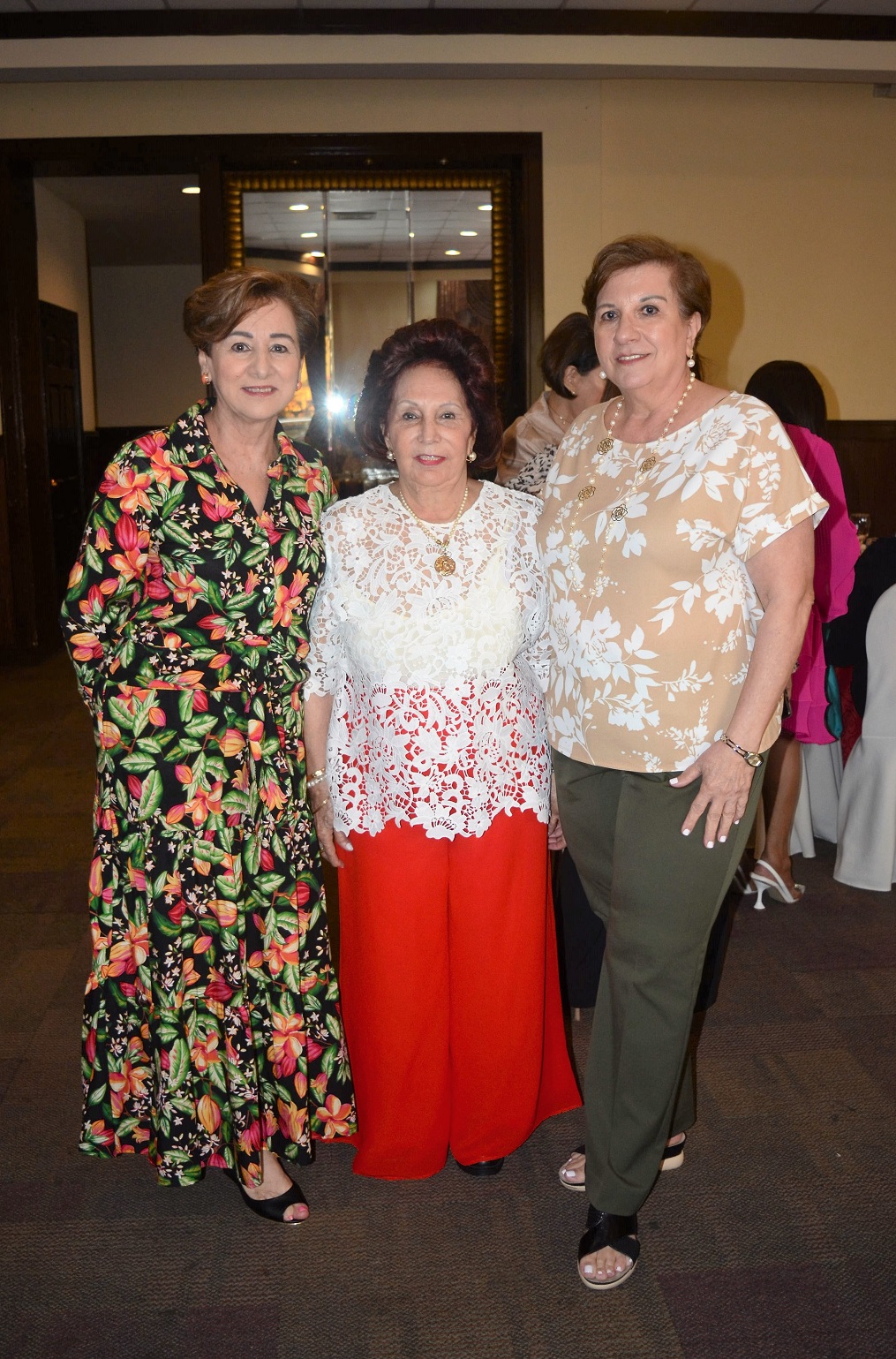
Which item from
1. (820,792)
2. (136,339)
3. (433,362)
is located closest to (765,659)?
(433,362)

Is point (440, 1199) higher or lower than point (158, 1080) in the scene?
lower

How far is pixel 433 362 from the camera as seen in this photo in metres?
2.04

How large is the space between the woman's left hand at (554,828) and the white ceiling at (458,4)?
199 inches

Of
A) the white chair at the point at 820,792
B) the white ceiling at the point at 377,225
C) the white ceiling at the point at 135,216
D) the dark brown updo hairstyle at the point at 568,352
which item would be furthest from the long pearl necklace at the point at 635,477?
the white ceiling at the point at 135,216

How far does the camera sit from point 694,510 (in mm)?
1699

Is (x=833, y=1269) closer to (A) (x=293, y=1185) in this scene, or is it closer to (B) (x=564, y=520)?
(A) (x=293, y=1185)

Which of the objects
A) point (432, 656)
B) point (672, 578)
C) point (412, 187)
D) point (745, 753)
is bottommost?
point (745, 753)

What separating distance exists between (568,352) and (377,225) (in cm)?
418

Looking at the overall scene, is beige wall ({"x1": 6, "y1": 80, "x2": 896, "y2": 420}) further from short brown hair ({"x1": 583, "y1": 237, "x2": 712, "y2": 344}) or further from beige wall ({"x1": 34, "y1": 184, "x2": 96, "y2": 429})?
short brown hair ({"x1": 583, "y1": 237, "x2": 712, "y2": 344})

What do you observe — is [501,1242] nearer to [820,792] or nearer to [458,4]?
[820,792]

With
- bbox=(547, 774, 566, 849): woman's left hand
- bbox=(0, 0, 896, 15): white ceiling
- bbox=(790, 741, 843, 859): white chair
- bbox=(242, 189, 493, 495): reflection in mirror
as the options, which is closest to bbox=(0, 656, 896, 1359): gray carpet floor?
bbox=(547, 774, 566, 849): woman's left hand

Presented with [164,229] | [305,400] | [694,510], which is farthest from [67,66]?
[694,510]

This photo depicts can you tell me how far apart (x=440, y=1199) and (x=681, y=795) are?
0.99 meters

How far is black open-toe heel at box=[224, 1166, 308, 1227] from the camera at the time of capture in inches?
83.1
